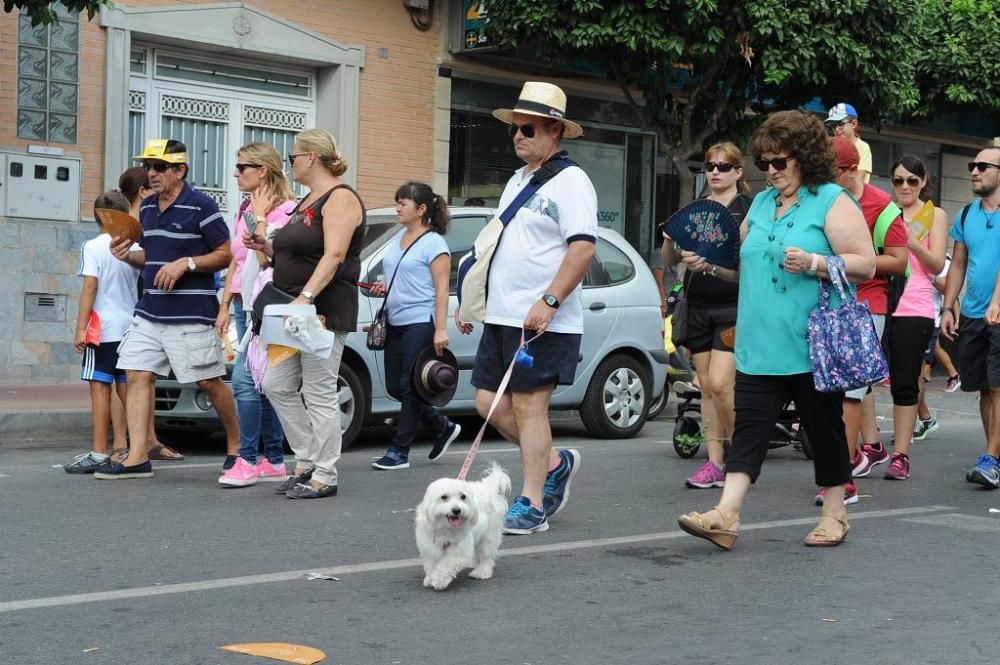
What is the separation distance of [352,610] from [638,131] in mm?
16455

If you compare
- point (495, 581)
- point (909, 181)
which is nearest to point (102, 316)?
point (495, 581)

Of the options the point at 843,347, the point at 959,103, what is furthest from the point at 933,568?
the point at 959,103

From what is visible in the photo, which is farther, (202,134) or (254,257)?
(202,134)

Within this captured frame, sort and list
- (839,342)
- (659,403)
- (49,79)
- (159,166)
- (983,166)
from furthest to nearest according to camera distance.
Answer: (49,79), (659,403), (983,166), (159,166), (839,342)

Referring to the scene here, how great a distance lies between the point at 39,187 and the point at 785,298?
10046 mm

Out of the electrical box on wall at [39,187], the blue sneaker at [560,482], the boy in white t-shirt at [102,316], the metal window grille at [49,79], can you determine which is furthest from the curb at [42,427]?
the blue sneaker at [560,482]

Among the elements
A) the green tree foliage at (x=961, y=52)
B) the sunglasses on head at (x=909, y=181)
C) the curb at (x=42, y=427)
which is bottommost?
the curb at (x=42, y=427)

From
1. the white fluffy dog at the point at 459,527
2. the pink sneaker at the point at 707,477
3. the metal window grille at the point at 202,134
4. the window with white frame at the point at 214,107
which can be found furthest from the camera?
the metal window grille at the point at 202,134

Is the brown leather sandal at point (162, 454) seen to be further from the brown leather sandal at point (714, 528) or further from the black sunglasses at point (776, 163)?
the black sunglasses at point (776, 163)

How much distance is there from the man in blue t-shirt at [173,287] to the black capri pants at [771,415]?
3.29m

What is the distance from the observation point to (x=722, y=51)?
16.6 metres

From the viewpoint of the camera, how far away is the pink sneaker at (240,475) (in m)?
8.05

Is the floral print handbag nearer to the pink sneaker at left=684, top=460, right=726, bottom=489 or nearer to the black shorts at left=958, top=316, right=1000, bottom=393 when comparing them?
the pink sneaker at left=684, top=460, right=726, bottom=489

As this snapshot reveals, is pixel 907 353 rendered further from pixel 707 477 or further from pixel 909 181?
pixel 707 477
